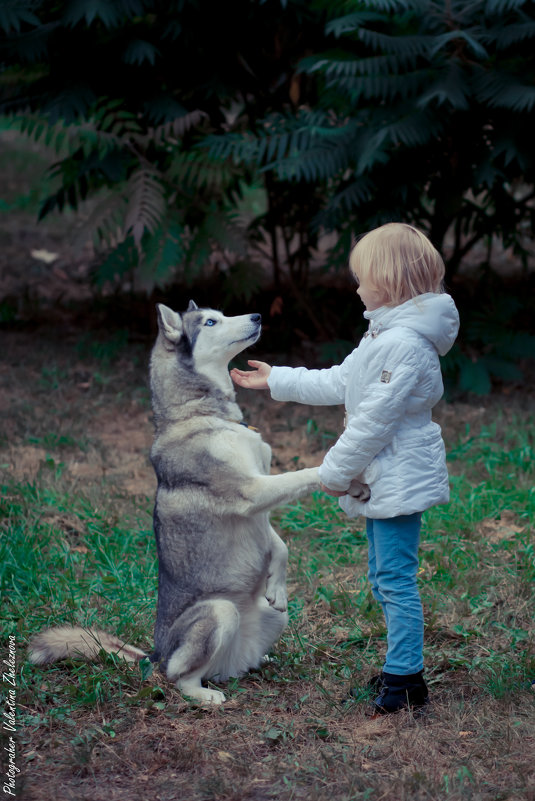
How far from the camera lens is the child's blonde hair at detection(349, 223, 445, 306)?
3410 millimetres

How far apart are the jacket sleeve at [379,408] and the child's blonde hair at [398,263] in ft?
0.78

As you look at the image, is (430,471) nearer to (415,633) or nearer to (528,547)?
(415,633)

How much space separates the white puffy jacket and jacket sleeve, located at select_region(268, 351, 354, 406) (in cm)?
32

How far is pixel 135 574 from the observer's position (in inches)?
196

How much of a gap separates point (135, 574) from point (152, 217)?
359 centimetres

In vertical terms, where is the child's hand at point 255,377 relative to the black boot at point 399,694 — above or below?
above

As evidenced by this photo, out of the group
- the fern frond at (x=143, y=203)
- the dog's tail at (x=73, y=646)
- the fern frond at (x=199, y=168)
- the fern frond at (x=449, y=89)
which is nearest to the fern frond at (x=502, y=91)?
the fern frond at (x=449, y=89)

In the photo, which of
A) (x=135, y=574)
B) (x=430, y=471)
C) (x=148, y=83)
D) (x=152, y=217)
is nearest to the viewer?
(x=430, y=471)

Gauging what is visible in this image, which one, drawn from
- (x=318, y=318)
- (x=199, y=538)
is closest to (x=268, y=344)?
(x=318, y=318)

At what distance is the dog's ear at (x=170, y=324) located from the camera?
409 centimetres

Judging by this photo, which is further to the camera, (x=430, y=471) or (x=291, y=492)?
(x=291, y=492)

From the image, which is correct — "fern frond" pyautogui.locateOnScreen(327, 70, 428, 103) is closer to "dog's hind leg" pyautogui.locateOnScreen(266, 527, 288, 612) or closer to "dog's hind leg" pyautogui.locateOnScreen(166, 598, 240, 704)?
"dog's hind leg" pyautogui.locateOnScreen(266, 527, 288, 612)

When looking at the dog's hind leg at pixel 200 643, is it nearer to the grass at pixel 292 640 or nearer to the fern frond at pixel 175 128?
the grass at pixel 292 640

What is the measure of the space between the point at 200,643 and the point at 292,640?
772 millimetres
